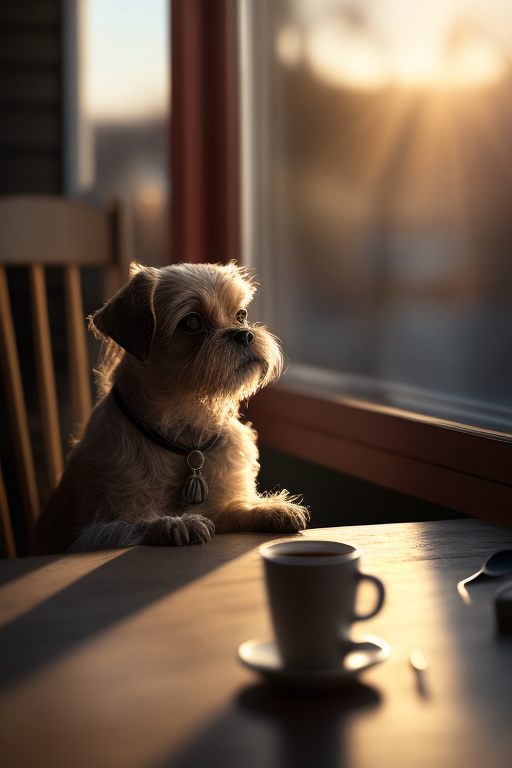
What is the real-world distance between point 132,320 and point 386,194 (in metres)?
0.98

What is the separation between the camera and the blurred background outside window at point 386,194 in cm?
172

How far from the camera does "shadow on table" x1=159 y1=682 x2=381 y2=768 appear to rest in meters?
0.57

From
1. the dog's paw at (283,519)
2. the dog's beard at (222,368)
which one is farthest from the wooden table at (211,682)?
the dog's beard at (222,368)

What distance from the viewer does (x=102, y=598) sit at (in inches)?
37.1

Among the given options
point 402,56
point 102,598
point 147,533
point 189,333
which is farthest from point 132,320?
point 402,56

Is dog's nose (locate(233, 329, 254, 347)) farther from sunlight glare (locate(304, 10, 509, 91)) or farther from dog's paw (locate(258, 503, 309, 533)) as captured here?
sunlight glare (locate(304, 10, 509, 91))

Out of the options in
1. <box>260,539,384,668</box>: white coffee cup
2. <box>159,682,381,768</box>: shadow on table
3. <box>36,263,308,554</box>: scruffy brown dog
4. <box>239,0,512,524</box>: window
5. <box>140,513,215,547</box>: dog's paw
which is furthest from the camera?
<box>239,0,512,524</box>: window

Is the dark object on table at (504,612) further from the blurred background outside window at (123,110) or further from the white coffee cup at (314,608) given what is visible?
A: the blurred background outside window at (123,110)

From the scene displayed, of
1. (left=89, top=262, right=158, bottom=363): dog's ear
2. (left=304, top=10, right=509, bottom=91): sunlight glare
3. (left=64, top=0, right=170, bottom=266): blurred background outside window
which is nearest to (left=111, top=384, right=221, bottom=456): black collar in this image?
(left=89, top=262, right=158, bottom=363): dog's ear

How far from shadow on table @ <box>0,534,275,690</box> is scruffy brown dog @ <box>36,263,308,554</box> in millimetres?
223

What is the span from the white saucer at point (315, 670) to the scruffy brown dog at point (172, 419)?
65 centimetres

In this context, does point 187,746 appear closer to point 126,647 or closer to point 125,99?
point 126,647

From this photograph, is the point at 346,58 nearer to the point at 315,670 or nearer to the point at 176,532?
the point at 176,532

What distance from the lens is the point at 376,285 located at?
2223 mm
